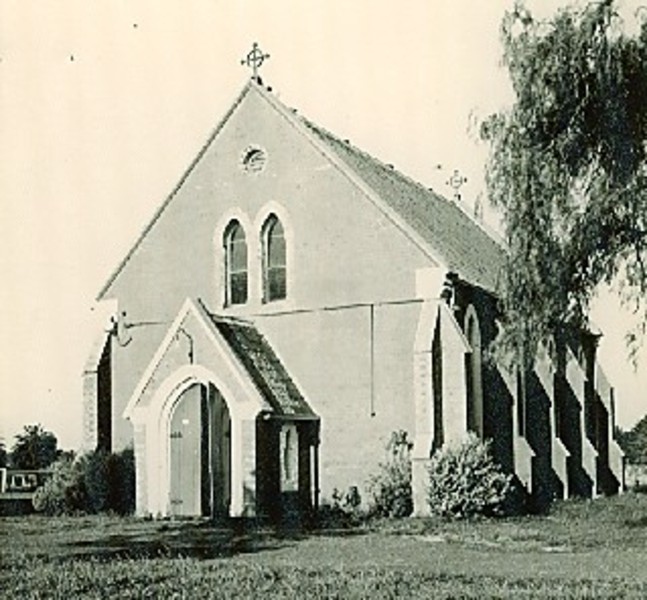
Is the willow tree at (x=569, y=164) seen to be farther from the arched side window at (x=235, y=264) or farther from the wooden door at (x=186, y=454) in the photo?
the arched side window at (x=235, y=264)

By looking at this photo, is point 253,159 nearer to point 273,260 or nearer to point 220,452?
point 273,260

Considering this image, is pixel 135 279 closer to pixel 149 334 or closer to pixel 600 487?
pixel 149 334

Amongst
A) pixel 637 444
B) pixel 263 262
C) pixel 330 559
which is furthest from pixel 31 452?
pixel 637 444

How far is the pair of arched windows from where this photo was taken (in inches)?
1237

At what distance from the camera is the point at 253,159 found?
3169 centimetres

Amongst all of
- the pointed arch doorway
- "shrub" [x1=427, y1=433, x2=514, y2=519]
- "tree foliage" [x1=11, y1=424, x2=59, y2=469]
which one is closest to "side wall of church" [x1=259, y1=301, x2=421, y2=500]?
"shrub" [x1=427, y1=433, x2=514, y2=519]

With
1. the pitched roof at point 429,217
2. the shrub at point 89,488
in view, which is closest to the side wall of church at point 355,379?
the pitched roof at point 429,217

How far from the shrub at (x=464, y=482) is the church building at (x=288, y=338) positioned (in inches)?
18.2

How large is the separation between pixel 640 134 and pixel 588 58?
1.68 m

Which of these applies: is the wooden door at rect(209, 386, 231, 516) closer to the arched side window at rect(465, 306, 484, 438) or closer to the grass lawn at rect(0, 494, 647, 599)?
the grass lawn at rect(0, 494, 647, 599)

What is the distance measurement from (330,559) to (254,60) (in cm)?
1714

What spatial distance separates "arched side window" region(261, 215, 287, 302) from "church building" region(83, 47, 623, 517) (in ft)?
0.14

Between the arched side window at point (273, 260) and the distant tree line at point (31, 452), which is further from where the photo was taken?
the distant tree line at point (31, 452)

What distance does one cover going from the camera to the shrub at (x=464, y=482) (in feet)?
87.4
